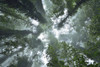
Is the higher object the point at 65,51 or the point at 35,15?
the point at 35,15

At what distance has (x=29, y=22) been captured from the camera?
548 inches

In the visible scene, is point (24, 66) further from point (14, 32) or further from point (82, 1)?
point (82, 1)

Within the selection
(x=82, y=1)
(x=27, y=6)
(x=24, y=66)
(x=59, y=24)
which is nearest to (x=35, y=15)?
(x=27, y=6)

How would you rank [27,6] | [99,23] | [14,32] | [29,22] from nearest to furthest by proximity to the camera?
[99,23] → [27,6] → [14,32] → [29,22]

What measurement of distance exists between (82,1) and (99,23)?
303 centimetres

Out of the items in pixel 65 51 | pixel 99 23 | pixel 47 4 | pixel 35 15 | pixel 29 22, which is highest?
pixel 47 4

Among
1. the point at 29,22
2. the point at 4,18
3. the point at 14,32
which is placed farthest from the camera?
the point at 29,22

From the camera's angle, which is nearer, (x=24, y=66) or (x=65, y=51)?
(x=65, y=51)

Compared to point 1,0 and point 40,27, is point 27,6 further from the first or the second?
point 40,27

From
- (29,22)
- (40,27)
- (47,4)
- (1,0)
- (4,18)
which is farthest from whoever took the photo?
(47,4)

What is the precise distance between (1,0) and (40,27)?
28.6ft

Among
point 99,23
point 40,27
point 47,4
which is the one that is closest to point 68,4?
point 99,23

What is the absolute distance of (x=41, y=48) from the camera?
55.9ft

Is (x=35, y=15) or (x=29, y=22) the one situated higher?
(x=29, y=22)
